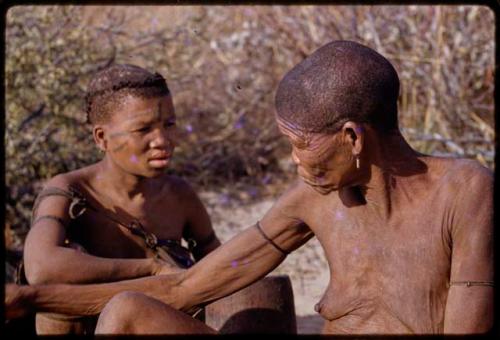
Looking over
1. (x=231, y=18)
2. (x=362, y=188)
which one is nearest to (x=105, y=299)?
(x=362, y=188)

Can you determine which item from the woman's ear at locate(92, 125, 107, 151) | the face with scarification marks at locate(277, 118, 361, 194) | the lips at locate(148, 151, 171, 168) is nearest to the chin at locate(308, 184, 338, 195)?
the face with scarification marks at locate(277, 118, 361, 194)

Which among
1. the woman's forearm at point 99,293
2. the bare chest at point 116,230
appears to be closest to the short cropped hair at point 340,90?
the woman's forearm at point 99,293

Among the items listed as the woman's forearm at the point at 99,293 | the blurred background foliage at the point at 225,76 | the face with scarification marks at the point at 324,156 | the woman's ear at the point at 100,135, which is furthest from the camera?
the blurred background foliage at the point at 225,76

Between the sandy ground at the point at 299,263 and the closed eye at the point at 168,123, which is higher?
the closed eye at the point at 168,123

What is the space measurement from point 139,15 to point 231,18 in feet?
3.70

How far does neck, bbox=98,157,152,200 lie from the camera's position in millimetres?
3941

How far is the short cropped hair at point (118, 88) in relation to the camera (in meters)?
3.81

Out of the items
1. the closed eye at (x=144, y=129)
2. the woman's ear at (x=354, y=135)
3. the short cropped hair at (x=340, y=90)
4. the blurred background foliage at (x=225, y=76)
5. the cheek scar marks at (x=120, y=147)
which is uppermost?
the short cropped hair at (x=340, y=90)

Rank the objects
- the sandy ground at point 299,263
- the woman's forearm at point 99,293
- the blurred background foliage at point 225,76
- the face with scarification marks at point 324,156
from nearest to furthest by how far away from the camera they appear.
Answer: the face with scarification marks at point 324,156
the woman's forearm at point 99,293
the sandy ground at point 299,263
the blurred background foliage at point 225,76

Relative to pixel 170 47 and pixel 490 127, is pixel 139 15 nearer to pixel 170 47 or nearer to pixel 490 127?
pixel 170 47

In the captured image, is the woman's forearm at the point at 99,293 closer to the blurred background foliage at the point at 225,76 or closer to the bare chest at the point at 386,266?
the bare chest at the point at 386,266

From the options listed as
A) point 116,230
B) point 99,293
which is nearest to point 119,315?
point 99,293

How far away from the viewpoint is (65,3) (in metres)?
6.86

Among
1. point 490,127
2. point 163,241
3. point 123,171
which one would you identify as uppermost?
point 123,171
